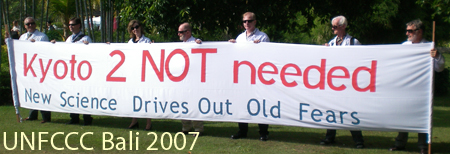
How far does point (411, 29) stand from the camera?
5699mm

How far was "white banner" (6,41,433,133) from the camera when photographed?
560 centimetres

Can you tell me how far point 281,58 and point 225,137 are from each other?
1552 millimetres

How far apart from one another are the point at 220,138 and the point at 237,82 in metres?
0.97

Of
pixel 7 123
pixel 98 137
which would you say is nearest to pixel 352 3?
pixel 98 137

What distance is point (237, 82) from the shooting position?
6.38 meters

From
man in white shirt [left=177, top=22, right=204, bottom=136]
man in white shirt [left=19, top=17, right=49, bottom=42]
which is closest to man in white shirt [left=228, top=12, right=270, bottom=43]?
man in white shirt [left=177, top=22, right=204, bottom=136]

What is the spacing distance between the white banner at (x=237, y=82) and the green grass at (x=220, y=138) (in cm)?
34

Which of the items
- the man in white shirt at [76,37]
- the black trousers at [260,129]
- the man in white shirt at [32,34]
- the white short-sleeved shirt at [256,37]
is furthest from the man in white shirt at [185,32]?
the man in white shirt at [32,34]

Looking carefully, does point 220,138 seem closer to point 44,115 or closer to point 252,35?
point 252,35

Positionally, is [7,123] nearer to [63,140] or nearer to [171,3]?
[63,140]

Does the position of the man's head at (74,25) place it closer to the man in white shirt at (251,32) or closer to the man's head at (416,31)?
the man in white shirt at (251,32)

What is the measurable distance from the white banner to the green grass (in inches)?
13.5

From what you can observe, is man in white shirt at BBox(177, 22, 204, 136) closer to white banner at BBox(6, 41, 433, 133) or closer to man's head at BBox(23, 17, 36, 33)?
white banner at BBox(6, 41, 433, 133)

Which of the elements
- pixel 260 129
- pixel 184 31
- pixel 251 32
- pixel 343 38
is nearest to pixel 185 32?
pixel 184 31
